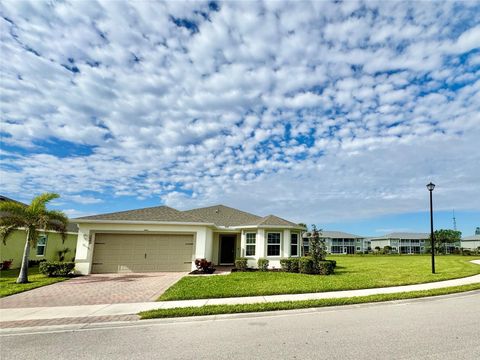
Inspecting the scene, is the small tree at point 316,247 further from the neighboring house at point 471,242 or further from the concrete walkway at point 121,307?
the neighboring house at point 471,242

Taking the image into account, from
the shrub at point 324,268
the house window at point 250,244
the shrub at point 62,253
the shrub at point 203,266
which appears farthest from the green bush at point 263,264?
the shrub at point 62,253

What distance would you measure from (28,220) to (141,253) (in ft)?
21.5

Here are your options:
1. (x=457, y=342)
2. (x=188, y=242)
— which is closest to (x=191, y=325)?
(x=457, y=342)

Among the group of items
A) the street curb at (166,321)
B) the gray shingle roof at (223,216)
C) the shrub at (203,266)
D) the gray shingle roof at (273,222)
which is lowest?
the street curb at (166,321)

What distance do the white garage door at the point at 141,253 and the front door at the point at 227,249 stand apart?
462 cm

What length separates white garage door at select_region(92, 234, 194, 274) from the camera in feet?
59.9

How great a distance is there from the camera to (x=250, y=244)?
20.9 meters

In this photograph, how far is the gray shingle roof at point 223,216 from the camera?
76.0 ft

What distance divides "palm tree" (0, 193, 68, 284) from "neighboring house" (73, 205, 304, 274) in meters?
2.35

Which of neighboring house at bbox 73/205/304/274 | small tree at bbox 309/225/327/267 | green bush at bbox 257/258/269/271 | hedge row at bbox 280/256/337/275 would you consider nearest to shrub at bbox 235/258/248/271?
green bush at bbox 257/258/269/271

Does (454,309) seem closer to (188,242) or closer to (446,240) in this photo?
(188,242)

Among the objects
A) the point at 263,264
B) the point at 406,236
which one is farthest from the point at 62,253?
the point at 406,236

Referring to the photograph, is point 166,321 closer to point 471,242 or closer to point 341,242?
point 341,242

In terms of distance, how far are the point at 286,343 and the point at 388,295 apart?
259 inches
